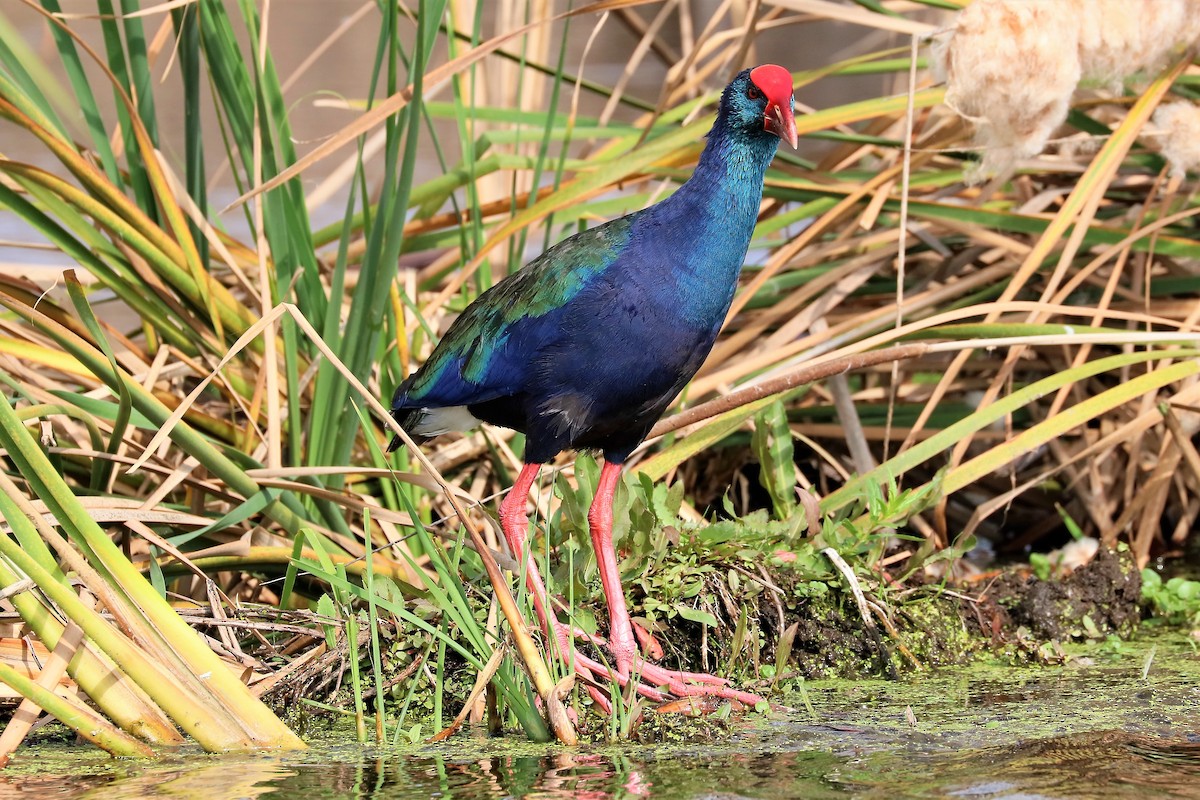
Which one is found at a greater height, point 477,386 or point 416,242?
point 416,242

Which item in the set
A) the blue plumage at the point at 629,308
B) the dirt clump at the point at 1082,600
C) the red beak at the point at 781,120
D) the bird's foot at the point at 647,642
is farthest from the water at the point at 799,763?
the red beak at the point at 781,120

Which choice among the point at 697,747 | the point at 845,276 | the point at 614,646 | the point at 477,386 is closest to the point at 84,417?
the point at 477,386

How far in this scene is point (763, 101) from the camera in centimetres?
198

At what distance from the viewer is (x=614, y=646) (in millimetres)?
1957

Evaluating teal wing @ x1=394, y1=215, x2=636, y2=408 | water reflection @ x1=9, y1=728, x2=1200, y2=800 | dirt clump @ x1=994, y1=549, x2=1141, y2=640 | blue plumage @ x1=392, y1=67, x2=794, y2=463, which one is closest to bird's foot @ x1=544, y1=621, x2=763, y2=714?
water reflection @ x1=9, y1=728, x2=1200, y2=800

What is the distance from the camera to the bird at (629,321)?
1908 mm

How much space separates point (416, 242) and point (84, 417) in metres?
0.84

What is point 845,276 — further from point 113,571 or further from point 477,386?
point 113,571

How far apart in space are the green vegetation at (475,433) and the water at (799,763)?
0.07 metres

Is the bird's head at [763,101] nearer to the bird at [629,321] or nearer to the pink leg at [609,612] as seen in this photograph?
the bird at [629,321]

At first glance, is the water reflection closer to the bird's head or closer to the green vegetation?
the green vegetation

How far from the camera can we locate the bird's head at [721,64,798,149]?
1.95m

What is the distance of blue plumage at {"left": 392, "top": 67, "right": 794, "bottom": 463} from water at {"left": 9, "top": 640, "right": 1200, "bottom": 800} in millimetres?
488

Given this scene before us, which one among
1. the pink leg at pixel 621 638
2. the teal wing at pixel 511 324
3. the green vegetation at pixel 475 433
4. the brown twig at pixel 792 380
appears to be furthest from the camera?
the brown twig at pixel 792 380
